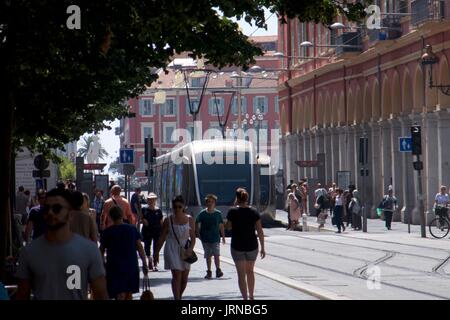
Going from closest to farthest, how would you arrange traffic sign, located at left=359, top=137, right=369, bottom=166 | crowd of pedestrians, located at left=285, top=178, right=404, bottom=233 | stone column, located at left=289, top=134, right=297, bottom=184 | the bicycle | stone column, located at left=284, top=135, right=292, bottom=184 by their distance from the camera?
the bicycle
traffic sign, located at left=359, top=137, right=369, bottom=166
crowd of pedestrians, located at left=285, top=178, right=404, bottom=233
stone column, located at left=289, top=134, right=297, bottom=184
stone column, located at left=284, top=135, right=292, bottom=184

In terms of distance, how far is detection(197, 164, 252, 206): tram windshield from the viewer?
49.0 metres

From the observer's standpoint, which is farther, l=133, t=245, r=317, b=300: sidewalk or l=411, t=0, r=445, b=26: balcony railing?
l=411, t=0, r=445, b=26: balcony railing

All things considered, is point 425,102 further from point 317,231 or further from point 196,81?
point 196,81

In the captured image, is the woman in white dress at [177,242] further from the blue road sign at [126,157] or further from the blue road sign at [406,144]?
the blue road sign at [406,144]

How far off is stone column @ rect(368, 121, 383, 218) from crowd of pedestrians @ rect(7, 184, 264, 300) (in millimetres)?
35547

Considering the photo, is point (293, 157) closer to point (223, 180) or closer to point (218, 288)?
point (223, 180)

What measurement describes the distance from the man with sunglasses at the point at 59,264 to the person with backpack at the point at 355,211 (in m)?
42.3

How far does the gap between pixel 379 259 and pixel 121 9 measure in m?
13.4

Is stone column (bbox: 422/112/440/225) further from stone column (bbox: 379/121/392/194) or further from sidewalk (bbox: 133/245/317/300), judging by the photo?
sidewalk (bbox: 133/245/317/300)

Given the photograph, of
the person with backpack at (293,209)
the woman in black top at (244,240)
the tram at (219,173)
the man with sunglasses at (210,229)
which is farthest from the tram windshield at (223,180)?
the woman in black top at (244,240)

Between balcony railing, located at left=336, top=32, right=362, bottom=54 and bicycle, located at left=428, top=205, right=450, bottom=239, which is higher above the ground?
balcony railing, located at left=336, top=32, right=362, bottom=54

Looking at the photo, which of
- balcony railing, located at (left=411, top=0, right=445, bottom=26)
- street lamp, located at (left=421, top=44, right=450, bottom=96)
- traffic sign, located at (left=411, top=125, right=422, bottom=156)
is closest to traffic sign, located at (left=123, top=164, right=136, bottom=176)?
traffic sign, located at (left=411, top=125, right=422, bottom=156)
